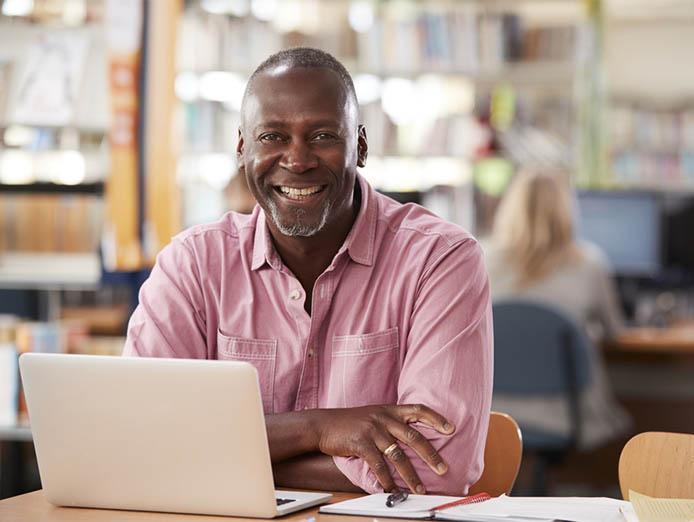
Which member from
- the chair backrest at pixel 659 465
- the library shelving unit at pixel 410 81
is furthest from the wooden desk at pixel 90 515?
the library shelving unit at pixel 410 81

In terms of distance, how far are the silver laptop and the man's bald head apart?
0.63m

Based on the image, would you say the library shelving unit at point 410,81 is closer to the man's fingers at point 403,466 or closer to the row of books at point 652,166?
the row of books at point 652,166

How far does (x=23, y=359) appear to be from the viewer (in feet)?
4.99

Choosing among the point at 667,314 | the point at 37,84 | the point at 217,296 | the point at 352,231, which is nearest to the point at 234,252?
the point at 217,296

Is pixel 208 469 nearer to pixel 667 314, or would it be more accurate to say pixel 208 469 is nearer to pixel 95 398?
pixel 95 398

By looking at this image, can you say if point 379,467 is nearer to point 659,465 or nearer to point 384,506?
point 384,506

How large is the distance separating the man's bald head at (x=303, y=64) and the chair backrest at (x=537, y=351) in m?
2.00

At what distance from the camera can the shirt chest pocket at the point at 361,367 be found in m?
1.88

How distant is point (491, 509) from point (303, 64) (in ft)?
2.68

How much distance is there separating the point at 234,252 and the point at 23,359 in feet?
1.81

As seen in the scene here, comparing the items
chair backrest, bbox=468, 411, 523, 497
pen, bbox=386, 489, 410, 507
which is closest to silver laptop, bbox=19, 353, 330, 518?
pen, bbox=386, 489, 410, 507

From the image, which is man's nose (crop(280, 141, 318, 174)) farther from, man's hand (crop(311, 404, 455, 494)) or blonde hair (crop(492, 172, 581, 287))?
blonde hair (crop(492, 172, 581, 287))

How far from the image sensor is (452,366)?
177cm

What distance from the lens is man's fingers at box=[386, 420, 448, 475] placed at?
5.41 ft
